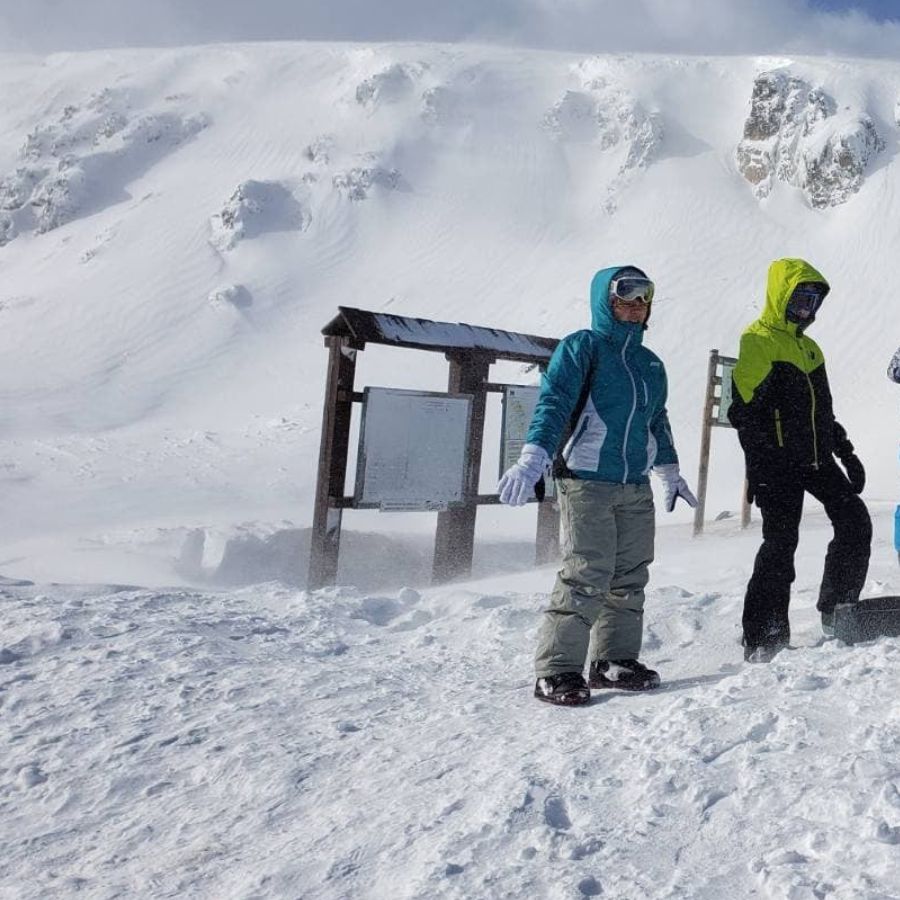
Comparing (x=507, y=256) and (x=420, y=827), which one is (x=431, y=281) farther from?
(x=420, y=827)

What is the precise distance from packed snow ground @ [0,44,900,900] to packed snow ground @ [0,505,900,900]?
0.01 meters

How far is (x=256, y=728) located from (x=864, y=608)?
→ 231cm

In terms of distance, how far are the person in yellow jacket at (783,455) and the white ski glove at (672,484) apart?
0.81 ft

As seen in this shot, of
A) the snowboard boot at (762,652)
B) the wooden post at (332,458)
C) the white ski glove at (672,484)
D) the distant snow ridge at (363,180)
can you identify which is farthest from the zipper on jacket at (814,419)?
the distant snow ridge at (363,180)

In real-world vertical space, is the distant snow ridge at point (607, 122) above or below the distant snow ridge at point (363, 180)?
above

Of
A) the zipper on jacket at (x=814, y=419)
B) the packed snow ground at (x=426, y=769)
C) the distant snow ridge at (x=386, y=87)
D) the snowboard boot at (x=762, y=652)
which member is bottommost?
the packed snow ground at (x=426, y=769)

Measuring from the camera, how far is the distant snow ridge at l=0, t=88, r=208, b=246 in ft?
152

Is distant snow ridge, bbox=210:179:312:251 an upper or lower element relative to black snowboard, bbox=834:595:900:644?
upper

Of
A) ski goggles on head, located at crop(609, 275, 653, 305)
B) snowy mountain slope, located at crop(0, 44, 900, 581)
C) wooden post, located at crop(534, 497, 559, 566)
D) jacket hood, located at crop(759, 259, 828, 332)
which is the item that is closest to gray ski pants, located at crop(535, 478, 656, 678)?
ski goggles on head, located at crop(609, 275, 653, 305)

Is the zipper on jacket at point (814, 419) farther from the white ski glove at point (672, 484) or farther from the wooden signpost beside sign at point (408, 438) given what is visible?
the wooden signpost beside sign at point (408, 438)

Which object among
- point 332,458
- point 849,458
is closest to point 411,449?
point 332,458

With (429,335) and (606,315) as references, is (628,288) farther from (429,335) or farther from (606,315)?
(429,335)

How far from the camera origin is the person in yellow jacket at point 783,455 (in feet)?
12.1

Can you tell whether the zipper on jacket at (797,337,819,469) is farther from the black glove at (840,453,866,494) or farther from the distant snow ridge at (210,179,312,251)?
the distant snow ridge at (210,179,312,251)
